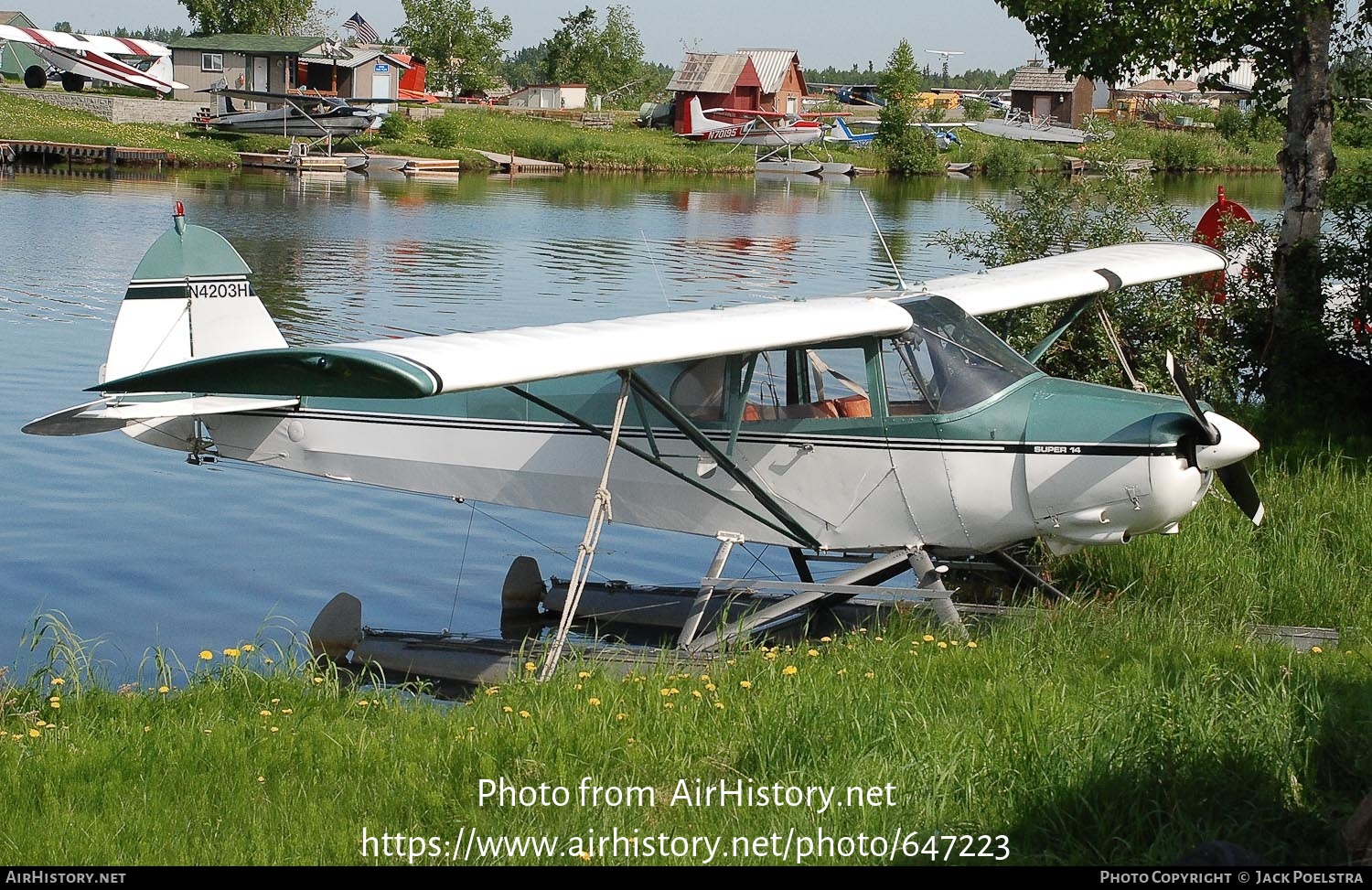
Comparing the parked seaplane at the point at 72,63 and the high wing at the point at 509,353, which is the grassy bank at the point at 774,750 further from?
the parked seaplane at the point at 72,63

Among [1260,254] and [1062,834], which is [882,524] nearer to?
[1062,834]

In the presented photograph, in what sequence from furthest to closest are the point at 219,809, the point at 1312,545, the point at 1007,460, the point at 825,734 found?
the point at 1312,545
the point at 1007,460
the point at 825,734
the point at 219,809

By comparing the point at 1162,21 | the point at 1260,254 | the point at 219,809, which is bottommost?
the point at 219,809

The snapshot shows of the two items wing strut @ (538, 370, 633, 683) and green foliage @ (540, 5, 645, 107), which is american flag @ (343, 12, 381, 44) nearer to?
green foliage @ (540, 5, 645, 107)

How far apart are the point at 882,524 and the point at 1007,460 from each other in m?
0.86

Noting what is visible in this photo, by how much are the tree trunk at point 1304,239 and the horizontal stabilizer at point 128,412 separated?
8.02 meters

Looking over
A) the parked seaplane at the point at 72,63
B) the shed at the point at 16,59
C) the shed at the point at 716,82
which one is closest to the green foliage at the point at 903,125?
the shed at the point at 716,82

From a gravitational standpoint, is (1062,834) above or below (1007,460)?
below

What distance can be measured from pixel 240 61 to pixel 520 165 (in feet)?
48.1

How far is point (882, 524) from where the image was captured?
26.3 feet

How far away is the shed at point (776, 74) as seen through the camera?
80.7 m

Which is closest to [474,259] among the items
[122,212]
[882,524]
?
[122,212]

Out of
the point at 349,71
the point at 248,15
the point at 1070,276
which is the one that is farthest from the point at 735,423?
the point at 248,15

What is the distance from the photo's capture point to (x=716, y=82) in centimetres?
7812
